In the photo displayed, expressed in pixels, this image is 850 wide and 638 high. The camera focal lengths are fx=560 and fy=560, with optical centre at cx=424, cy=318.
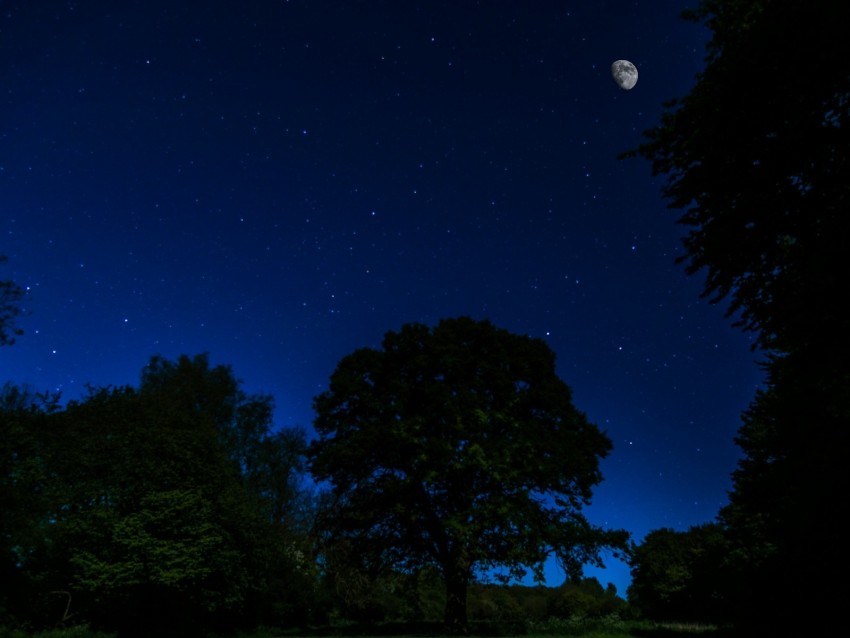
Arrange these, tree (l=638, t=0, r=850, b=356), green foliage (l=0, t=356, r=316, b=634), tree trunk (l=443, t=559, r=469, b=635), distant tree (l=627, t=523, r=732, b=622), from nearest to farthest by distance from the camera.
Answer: tree (l=638, t=0, r=850, b=356), green foliage (l=0, t=356, r=316, b=634), tree trunk (l=443, t=559, r=469, b=635), distant tree (l=627, t=523, r=732, b=622)

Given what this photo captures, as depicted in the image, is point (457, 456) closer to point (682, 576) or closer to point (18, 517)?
point (18, 517)

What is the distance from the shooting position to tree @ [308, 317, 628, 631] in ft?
82.9

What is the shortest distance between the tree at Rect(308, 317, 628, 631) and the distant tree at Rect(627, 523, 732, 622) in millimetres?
16654

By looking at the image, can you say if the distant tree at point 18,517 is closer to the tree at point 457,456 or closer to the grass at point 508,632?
the grass at point 508,632

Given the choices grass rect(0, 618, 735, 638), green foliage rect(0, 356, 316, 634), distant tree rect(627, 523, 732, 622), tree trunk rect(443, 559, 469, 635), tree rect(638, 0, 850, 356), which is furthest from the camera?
distant tree rect(627, 523, 732, 622)

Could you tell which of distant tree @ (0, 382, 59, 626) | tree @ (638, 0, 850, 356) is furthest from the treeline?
tree @ (638, 0, 850, 356)

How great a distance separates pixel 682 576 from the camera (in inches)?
2066

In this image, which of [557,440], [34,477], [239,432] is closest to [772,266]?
[557,440]

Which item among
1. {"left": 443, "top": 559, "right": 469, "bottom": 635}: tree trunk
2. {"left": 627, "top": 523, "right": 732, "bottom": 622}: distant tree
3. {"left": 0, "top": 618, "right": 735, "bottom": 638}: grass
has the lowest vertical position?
{"left": 0, "top": 618, "right": 735, "bottom": 638}: grass

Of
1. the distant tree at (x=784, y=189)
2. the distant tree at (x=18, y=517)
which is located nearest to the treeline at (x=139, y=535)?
the distant tree at (x=18, y=517)

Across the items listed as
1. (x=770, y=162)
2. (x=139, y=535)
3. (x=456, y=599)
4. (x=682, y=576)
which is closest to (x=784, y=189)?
(x=770, y=162)

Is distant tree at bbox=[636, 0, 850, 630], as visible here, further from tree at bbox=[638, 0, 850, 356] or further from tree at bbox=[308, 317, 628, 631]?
tree at bbox=[308, 317, 628, 631]

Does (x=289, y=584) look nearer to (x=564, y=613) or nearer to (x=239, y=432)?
(x=239, y=432)

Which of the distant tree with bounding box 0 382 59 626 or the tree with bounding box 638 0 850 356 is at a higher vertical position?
the tree with bounding box 638 0 850 356
